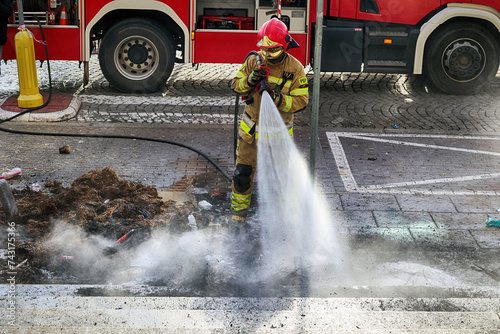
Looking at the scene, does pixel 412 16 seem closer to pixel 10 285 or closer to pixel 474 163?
pixel 474 163

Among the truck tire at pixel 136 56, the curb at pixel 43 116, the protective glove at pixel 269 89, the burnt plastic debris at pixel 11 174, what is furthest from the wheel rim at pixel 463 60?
the burnt plastic debris at pixel 11 174

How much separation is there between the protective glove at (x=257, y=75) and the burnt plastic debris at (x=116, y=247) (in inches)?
62.4

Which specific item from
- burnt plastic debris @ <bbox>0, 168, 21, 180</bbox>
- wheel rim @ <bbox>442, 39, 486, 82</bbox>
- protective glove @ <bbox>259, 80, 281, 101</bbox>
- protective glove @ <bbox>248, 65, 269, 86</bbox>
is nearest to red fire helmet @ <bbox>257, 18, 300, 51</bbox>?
protective glove @ <bbox>248, 65, 269, 86</bbox>

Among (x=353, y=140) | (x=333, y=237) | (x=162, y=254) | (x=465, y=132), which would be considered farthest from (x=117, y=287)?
(x=465, y=132)

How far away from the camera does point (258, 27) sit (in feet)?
33.4

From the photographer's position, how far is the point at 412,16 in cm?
1042

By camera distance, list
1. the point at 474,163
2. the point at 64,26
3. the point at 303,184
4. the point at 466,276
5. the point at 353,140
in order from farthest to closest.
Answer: the point at 64,26
the point at 353,140
the point at 474,163
the point at 303,184
the point at 466,276

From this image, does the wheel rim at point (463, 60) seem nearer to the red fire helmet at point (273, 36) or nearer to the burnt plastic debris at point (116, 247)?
the red fire helmet at point (273, 36)

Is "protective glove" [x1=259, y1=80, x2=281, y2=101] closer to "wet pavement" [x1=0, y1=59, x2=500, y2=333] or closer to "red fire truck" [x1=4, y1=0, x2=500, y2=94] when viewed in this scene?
"wet pavement" [x1=0, y1=59, x2=500, y2=333]

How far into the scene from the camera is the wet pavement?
4.66 meters

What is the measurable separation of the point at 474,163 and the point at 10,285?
525cm

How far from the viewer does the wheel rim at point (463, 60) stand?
1053 centimetres

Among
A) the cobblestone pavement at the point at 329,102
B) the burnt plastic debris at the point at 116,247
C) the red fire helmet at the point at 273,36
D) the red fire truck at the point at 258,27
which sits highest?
the red fire helmet at the point at 273,36

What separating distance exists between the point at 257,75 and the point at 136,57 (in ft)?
18.1
